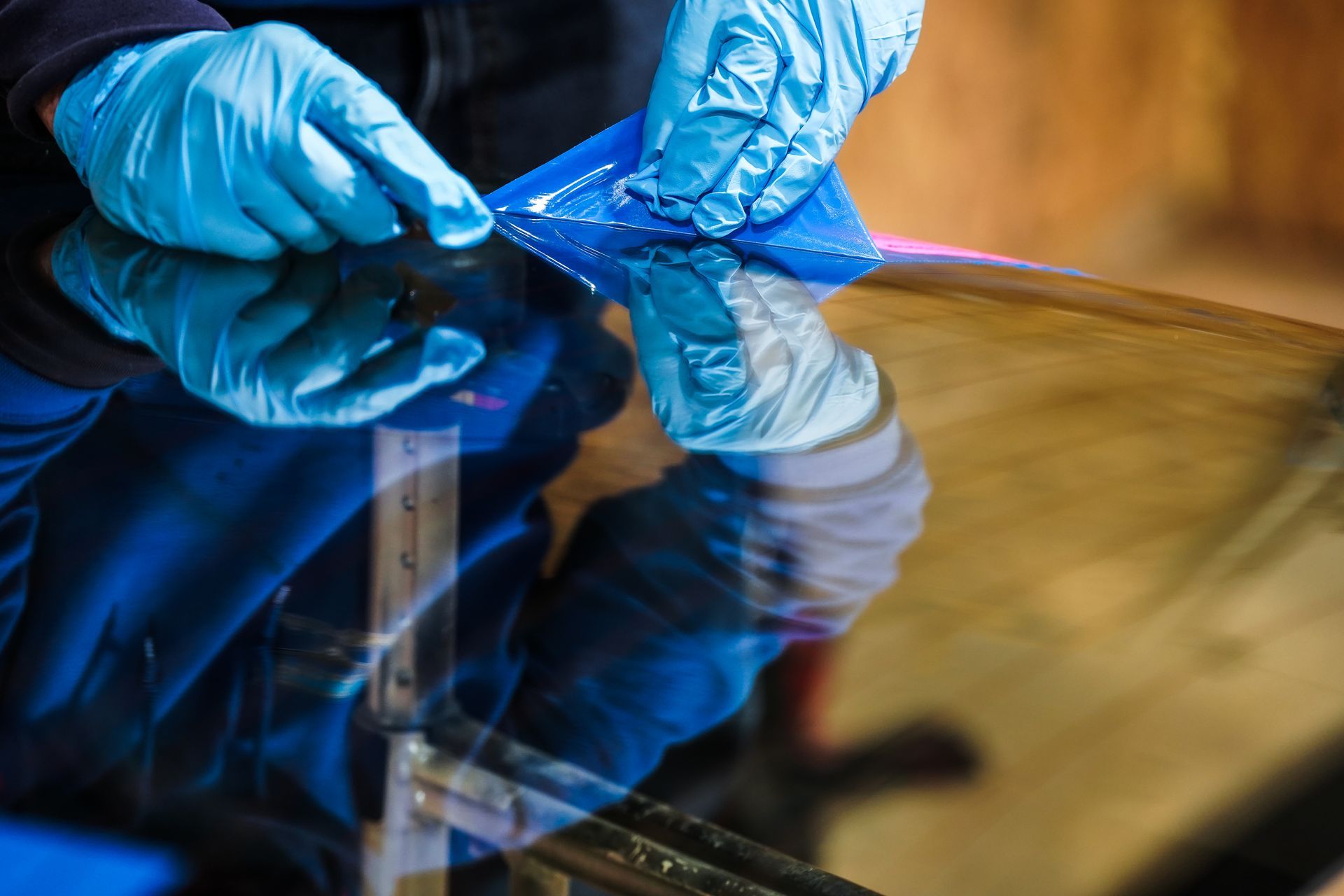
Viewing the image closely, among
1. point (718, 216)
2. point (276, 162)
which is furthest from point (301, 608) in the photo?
point (718, 216)

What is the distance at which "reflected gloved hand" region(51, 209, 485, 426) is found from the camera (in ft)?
1.50

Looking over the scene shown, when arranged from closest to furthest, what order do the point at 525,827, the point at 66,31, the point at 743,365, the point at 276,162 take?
the point at 525,827 → the point at 743,365 → the point at 276,162 → the point at 66,31

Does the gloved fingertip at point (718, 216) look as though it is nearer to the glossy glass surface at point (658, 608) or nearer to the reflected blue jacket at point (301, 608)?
the glossy glass surface at point (658, 608)

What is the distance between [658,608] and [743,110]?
2.35ft

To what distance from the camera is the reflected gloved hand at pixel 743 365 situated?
1.47ft

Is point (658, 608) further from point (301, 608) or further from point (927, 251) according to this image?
point (927, 251)

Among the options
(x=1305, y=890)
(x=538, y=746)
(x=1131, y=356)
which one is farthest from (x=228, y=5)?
(x=1305, y=890)

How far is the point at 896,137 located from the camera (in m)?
2.63

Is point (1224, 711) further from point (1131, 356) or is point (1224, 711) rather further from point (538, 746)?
point (1131, 356)

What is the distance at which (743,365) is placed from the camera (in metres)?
0.53

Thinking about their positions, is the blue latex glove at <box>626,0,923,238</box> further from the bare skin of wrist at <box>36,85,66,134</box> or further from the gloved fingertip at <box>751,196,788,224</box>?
the bare skin of wrist at <box>36,85,66,134</box>

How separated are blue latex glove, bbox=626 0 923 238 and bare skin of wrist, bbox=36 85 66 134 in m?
0.51

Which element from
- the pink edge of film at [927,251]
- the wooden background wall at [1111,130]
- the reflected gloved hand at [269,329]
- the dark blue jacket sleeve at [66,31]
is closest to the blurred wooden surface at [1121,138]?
the wooden background wall at [1111,130]

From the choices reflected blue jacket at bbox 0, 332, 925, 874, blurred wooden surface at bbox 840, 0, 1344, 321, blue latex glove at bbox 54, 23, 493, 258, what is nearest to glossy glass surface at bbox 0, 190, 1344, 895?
reflected blue jacket at bbox 0, 332, 925, 874
